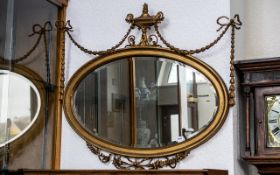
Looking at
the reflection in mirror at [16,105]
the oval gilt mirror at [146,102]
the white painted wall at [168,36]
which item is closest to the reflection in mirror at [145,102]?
the oval gilt mirror at [146,102]

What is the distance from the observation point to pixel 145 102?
2547 millimetres

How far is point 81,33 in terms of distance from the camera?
275 centimetres

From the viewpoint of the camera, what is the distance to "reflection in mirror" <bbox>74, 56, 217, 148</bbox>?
2.46 m

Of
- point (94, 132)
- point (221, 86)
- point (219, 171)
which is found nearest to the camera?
point (219, 171)

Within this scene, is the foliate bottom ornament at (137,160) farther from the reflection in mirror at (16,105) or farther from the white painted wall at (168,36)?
the reflection in mirror at (16,105)

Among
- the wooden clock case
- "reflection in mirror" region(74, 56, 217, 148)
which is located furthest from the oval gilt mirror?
the wooden clock case

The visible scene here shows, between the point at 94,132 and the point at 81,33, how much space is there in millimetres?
563

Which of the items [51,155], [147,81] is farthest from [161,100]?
[51,155]

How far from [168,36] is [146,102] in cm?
36

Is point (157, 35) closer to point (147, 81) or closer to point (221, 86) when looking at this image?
point (147, 81)

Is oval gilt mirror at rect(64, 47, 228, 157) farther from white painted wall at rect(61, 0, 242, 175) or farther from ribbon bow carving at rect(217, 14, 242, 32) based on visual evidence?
ribbon bow carving at rect(217, 14, 242, 32)

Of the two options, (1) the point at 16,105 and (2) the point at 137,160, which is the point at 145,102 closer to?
(2) the point at 137,160

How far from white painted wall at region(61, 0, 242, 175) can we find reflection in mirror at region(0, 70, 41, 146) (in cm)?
21

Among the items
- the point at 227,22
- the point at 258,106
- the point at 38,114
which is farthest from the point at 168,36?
the point at 38,114
